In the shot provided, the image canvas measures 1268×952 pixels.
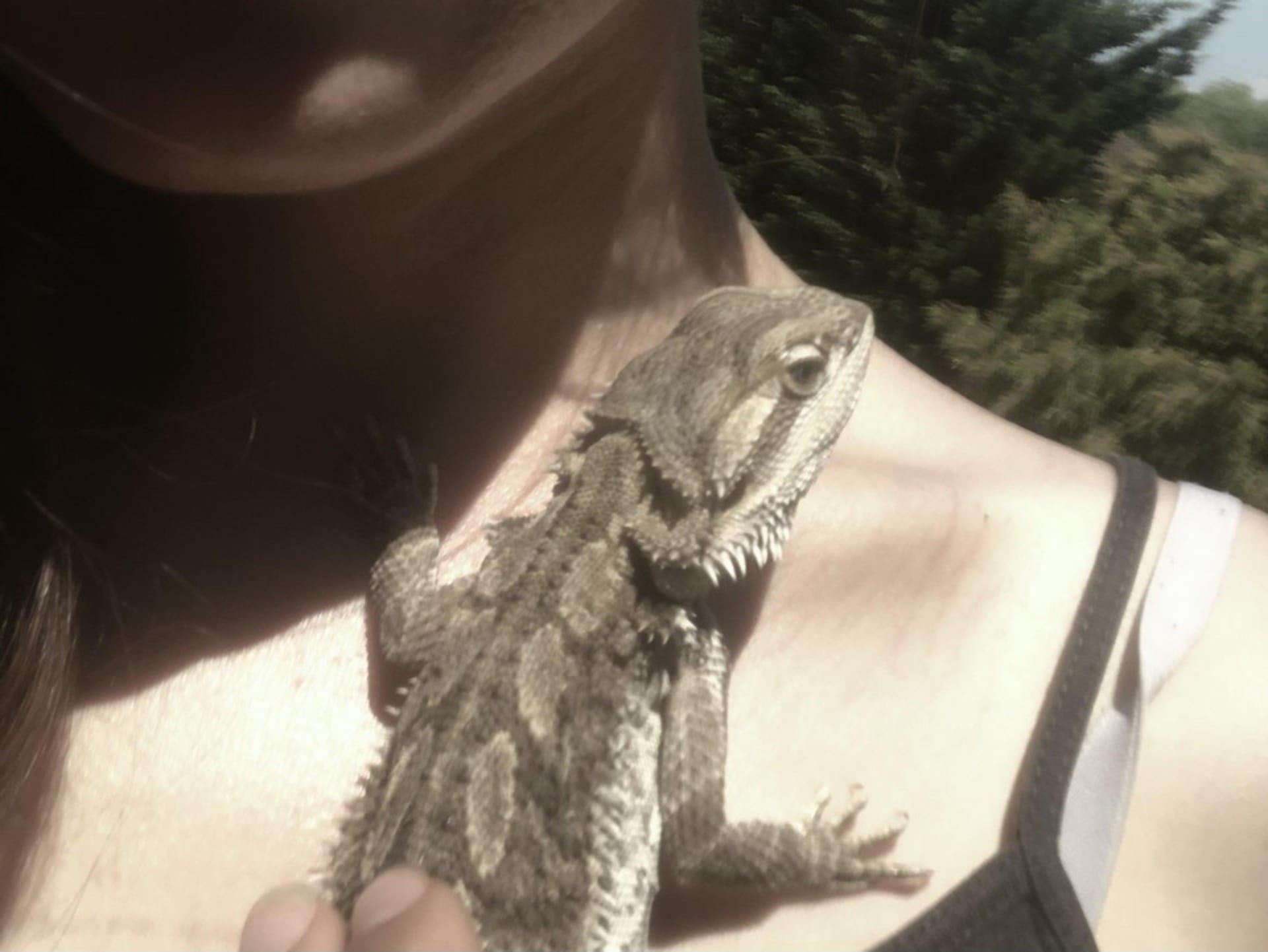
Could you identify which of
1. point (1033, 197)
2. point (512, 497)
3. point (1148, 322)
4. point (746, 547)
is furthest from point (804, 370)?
point (1033, 197)

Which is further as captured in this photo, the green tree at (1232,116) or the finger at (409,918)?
the green tree at (1232,116)

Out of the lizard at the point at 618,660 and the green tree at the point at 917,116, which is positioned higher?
the lizard at the point at 618,660

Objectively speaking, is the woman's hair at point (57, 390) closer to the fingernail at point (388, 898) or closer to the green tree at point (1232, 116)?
the fingernail at point (388, 898)

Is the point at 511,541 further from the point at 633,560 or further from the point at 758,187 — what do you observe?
the point at 758,187

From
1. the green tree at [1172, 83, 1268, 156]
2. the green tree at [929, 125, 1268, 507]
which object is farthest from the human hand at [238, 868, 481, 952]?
the green tree at [1172, 83, 1268, 156]

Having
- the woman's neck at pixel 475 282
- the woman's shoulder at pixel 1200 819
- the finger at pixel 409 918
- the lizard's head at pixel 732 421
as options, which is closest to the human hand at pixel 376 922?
the finger at pixel 409 918

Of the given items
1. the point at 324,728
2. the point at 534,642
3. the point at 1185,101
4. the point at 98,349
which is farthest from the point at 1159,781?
the point at 1185,101
